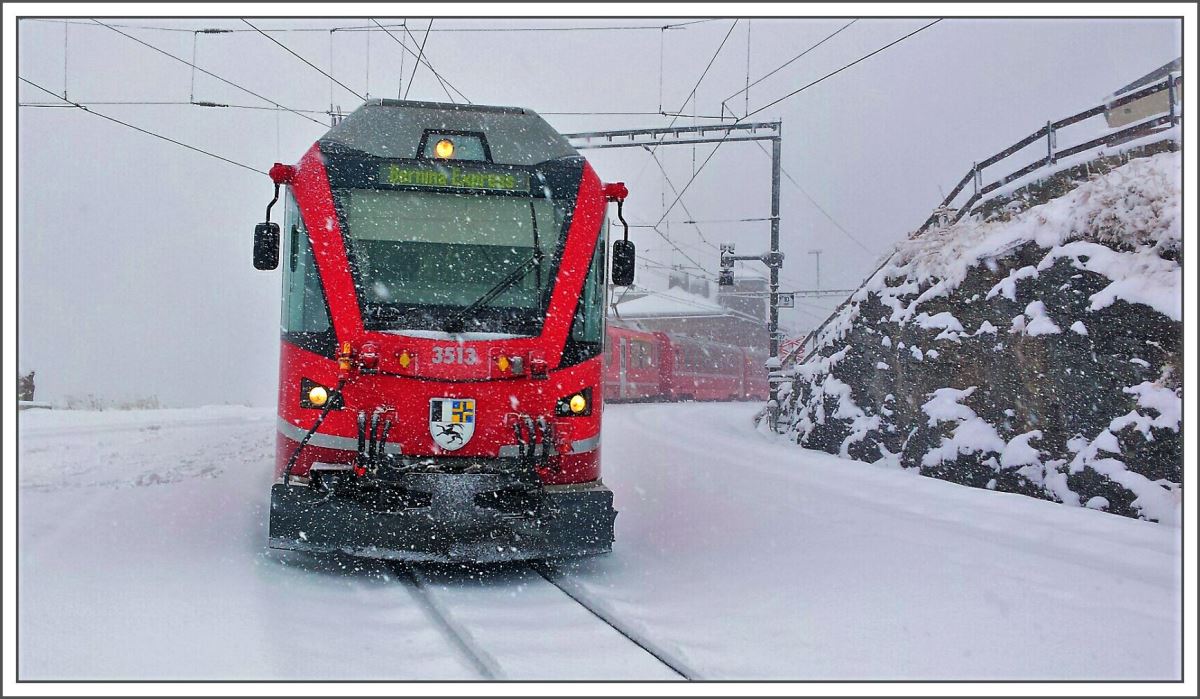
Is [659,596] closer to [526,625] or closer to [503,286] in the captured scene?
[526,625]

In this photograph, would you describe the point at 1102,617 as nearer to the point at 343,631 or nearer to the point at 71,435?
the point at 343,631

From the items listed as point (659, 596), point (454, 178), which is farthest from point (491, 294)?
point (659, 596)

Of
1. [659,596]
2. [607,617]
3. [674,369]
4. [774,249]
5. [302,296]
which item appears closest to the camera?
[607,617]

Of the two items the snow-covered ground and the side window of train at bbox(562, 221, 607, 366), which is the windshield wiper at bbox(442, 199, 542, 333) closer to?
the side window of train at bbox(562, 221, 607, 366)

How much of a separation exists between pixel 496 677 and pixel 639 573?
2.45 metres

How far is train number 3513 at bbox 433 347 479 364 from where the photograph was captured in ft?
19.8

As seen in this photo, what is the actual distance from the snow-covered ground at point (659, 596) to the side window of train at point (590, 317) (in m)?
1.46

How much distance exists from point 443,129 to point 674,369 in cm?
2795

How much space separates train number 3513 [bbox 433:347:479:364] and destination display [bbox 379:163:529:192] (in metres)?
1.14

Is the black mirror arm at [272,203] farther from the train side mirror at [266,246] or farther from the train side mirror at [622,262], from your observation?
the train side mirror at [622,262]

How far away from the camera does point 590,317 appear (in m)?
6.63

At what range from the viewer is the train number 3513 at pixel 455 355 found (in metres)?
6.05

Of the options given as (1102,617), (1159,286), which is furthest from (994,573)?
(1159,286)

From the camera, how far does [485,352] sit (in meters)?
6.12
